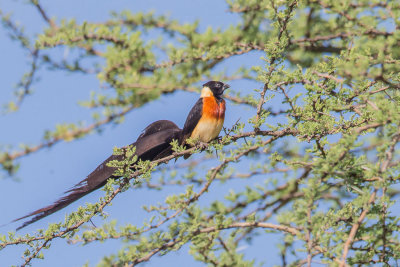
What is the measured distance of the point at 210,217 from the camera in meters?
2.74

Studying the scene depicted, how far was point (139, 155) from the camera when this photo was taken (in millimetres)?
3926

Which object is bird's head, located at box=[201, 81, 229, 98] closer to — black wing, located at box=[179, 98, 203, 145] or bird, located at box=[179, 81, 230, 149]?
bird, located at box=[179, 81, 230, 149]

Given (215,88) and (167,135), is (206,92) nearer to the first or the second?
(215,88)

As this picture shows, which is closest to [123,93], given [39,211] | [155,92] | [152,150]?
[155,92]

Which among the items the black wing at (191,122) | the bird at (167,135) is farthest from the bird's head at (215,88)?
the black wing at (191,122)

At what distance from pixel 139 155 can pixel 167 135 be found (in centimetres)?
32

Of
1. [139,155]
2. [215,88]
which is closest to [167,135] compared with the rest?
[139,155]

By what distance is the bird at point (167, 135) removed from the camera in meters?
3.54

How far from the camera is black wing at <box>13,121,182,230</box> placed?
336cm

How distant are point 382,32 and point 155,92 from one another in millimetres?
1815

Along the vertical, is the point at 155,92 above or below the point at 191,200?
above

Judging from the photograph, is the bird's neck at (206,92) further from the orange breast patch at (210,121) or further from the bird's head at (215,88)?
the orange breast patch at (210,121)

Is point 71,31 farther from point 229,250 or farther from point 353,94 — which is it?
point 229,250

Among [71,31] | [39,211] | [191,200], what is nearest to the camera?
[191,200]
